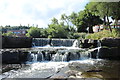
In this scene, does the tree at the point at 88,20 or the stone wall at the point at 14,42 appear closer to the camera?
the stone wall at the point at 14,42

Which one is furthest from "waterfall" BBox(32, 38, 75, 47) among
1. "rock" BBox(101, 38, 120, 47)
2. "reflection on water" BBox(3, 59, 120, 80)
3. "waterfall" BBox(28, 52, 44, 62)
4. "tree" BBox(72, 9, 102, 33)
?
"tree" BBox(72, 9, 102, 33)

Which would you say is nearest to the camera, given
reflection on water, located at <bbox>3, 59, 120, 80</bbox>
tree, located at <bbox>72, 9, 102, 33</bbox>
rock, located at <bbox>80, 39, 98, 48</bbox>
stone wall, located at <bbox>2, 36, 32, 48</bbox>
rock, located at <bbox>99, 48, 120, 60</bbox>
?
reflection on water, located at <bbox>3, 59, 120, 80</bbox>

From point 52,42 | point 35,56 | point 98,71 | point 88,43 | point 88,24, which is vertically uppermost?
point 88,24

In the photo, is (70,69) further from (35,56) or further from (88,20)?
(88,20)

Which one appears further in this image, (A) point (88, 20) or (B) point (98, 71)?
(A) point (88, 20)

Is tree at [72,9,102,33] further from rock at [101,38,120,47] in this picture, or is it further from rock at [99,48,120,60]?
rock at [99,48,120,60]

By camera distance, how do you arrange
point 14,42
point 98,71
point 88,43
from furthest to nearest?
point 14,42, point 88,43, point 98,71

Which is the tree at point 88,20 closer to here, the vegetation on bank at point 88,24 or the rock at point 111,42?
the vegetation on bank at point 88,24

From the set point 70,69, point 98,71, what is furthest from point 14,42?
point 98,71

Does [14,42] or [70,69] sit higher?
[14,42]

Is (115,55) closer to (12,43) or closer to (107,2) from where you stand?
(107,2)

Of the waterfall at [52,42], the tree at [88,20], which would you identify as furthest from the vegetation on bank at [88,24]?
the waterfall at [52,42]

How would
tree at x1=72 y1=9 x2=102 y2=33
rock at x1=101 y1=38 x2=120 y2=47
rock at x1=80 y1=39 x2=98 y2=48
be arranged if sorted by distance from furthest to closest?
tree at x1=72 y1=9 x2=102 y2=33, rock at x1=80 y1=39 x2=98 y2=48, rock at x1=101 y1=38 x2=120 y2=47

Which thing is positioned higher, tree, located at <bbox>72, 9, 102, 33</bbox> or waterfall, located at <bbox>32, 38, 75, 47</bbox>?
tree, located at <bbox>72, 9, 102, 33</bbox>
